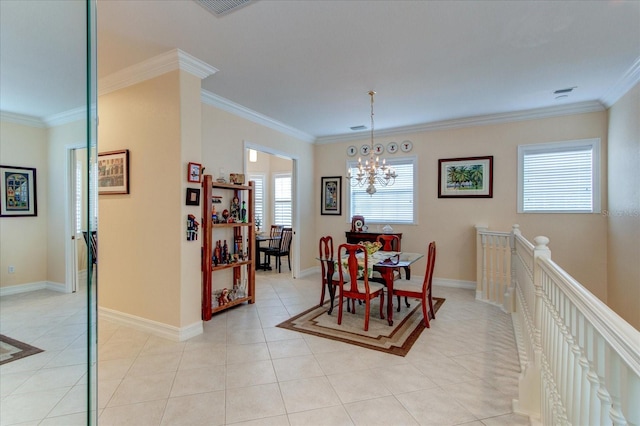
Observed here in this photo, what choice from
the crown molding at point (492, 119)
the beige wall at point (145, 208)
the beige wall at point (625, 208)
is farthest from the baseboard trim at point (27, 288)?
the crown molding at point (492, 119)

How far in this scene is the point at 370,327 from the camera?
131 inches

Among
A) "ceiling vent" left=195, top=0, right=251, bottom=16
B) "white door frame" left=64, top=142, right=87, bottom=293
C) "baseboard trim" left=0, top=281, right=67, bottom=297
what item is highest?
"ceiling vent" left=195, top=0, right=251, bottom=16

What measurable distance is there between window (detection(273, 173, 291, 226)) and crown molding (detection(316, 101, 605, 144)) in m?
2.31

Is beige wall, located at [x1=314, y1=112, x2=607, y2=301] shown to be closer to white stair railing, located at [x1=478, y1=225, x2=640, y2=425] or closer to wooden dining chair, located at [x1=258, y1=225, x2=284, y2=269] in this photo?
wooden dining chair, located at [x1=258, y1=225, x2=284, y2=269]

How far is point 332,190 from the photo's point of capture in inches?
243

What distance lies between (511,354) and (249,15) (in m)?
3.60

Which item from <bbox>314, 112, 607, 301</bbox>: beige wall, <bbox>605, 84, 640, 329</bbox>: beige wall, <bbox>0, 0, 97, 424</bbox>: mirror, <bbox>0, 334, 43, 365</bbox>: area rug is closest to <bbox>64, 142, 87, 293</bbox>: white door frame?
<bbox>0, 0, 97, 424</bbox>: mirror

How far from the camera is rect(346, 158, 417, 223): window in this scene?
552 centimetres

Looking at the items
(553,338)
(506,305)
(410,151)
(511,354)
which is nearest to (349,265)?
(511,354)

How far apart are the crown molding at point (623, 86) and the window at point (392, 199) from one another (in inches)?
102

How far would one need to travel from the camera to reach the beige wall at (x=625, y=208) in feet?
10.6

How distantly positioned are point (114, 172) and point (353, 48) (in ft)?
9.40

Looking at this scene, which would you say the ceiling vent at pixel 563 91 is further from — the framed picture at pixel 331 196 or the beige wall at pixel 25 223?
the beige wall at pixel 25 223

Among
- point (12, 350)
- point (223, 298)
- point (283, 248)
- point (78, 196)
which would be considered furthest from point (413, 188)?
point (12, 350)
